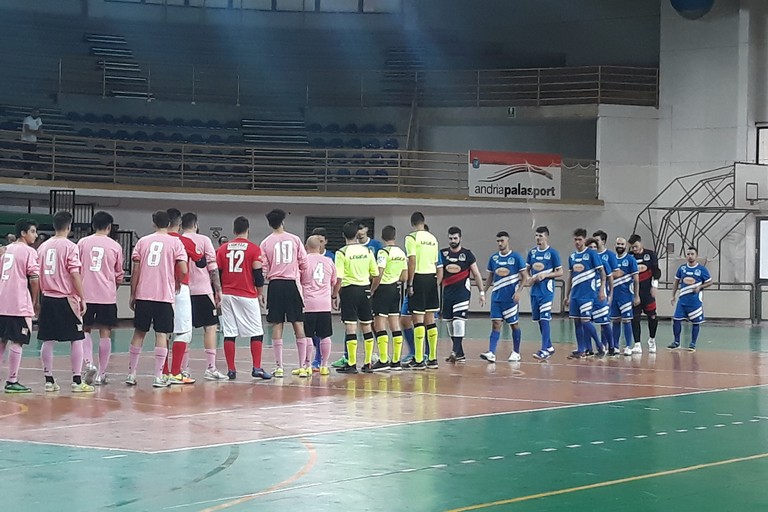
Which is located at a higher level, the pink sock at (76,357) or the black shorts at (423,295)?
the black shorts at (423,295)

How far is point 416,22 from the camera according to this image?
130 ft

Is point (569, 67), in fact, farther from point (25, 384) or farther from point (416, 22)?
point (25, 384)

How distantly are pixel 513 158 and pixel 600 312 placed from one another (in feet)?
50.0

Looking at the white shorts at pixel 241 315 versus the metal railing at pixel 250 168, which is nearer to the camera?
the white shorts at pixel 241 315

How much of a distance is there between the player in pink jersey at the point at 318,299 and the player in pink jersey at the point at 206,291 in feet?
4.31

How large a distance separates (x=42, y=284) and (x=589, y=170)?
25.0 metres

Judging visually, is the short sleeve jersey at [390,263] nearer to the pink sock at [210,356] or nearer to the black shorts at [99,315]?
the pink sock at [210,356]

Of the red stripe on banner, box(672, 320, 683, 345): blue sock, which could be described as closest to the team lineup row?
box(672, 320, 683, 345): blue sock

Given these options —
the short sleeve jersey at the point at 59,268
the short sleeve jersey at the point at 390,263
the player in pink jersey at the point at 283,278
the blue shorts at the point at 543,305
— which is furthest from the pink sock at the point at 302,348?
the blue shorts at the point at 543,305

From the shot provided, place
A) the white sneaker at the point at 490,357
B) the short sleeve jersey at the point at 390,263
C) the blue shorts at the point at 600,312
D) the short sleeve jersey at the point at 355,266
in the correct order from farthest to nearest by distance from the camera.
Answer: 1. the blue shorts at the point at 600,312
2. the white sneaker at the point at 490,357
3. the short sleeve jersey at the point at 390,263
4. the short sleeve jersey at the point at 355,266

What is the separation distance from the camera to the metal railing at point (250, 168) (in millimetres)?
31953

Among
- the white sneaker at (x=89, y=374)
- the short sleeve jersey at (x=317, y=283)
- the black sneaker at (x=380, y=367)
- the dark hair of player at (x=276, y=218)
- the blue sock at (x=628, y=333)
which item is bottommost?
the black sneaker at (x=380, y=367)

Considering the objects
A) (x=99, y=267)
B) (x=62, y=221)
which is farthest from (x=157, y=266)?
(x=62, y=221)

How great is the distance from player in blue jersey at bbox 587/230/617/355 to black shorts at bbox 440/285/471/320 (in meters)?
3.08
